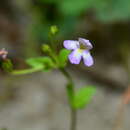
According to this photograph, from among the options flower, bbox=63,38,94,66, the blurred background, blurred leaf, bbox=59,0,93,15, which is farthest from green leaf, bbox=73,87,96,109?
blurred leaf, bbox=59,0,93,15

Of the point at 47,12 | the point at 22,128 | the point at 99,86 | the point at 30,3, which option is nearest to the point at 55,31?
the point at 22,128

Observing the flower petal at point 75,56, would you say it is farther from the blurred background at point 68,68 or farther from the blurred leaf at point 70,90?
the blurred background at point 68,68

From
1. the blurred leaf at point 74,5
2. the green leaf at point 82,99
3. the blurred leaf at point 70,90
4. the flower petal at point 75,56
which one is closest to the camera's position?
the flower petal at point 75,56

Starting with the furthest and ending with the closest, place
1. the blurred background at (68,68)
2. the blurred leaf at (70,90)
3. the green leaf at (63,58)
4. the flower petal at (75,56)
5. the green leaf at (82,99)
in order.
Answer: the blurred background at (68,68) < the green leaf at (82,99) < the blurred leaf at (70,90) < the green leaf at (63,58) < the flower petal at (75,56)

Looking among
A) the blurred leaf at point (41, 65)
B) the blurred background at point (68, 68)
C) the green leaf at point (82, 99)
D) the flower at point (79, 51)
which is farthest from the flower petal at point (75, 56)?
the blurred background at point (68, 68)

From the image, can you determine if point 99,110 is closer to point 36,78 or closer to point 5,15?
point 36,78

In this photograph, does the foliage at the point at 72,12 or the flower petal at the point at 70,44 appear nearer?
the flower petal at the point at 70,44

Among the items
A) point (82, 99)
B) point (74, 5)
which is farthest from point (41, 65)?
point (74, 5)
